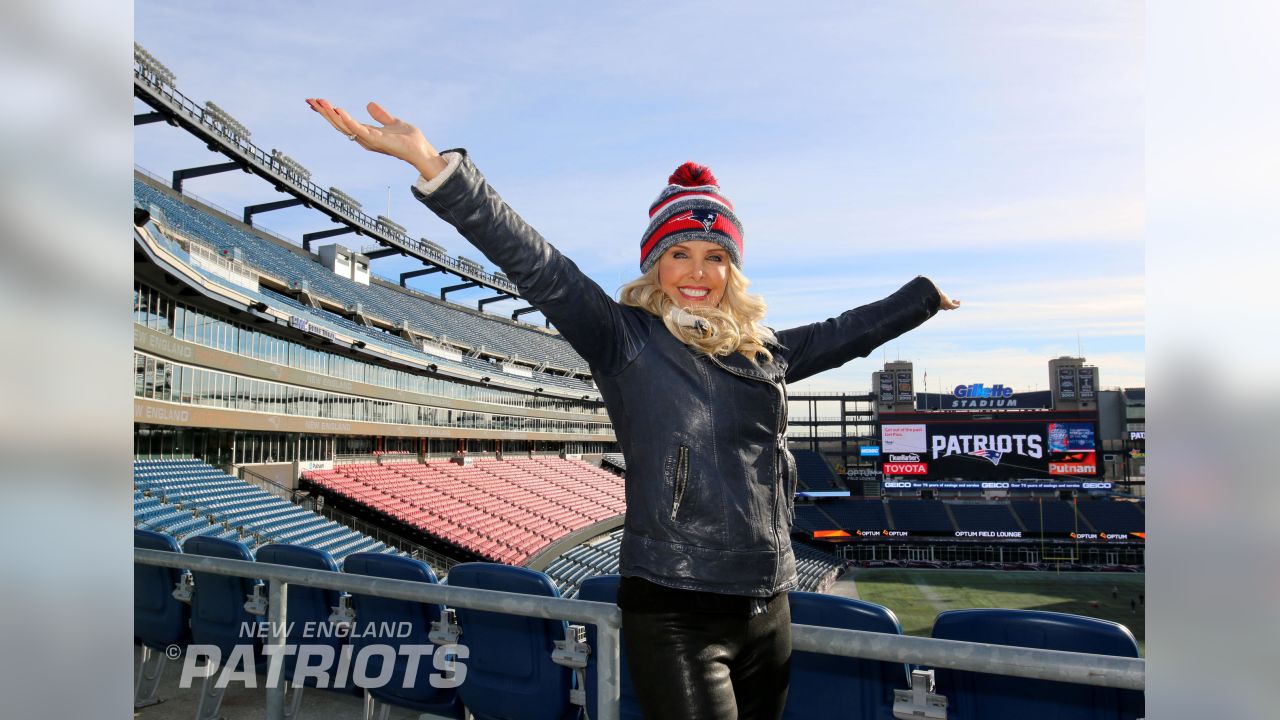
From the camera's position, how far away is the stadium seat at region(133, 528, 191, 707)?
4.08 m

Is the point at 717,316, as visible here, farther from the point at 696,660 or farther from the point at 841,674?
the point at 841,674

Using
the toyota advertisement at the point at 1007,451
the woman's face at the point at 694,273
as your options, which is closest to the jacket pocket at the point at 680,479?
the woman's face at the point at 694,273

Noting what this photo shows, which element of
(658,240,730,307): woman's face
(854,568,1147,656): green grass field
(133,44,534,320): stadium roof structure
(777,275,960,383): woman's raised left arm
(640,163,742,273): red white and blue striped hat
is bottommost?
(854,568,1147,656): green grass field

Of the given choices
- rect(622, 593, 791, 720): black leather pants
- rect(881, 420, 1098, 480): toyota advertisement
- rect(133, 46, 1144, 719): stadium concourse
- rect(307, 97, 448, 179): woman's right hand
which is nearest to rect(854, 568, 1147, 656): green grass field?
rect(133, 46, 1144, 719): stadium concourse

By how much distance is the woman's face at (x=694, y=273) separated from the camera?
196cm

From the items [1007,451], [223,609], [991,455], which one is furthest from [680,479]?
[1007,451]

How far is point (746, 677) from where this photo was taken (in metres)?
1.88

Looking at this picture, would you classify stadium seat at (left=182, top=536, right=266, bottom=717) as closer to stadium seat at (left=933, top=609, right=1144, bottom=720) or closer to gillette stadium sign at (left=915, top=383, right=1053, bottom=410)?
stadium seat at (left=933, top=609, right=1144, bottom=720)

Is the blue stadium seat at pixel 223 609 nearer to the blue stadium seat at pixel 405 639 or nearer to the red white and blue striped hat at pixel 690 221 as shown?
the blue stadium seat at pixel 405 639

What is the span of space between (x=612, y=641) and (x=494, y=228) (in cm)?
157

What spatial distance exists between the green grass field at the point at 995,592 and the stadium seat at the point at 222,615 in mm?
25499
